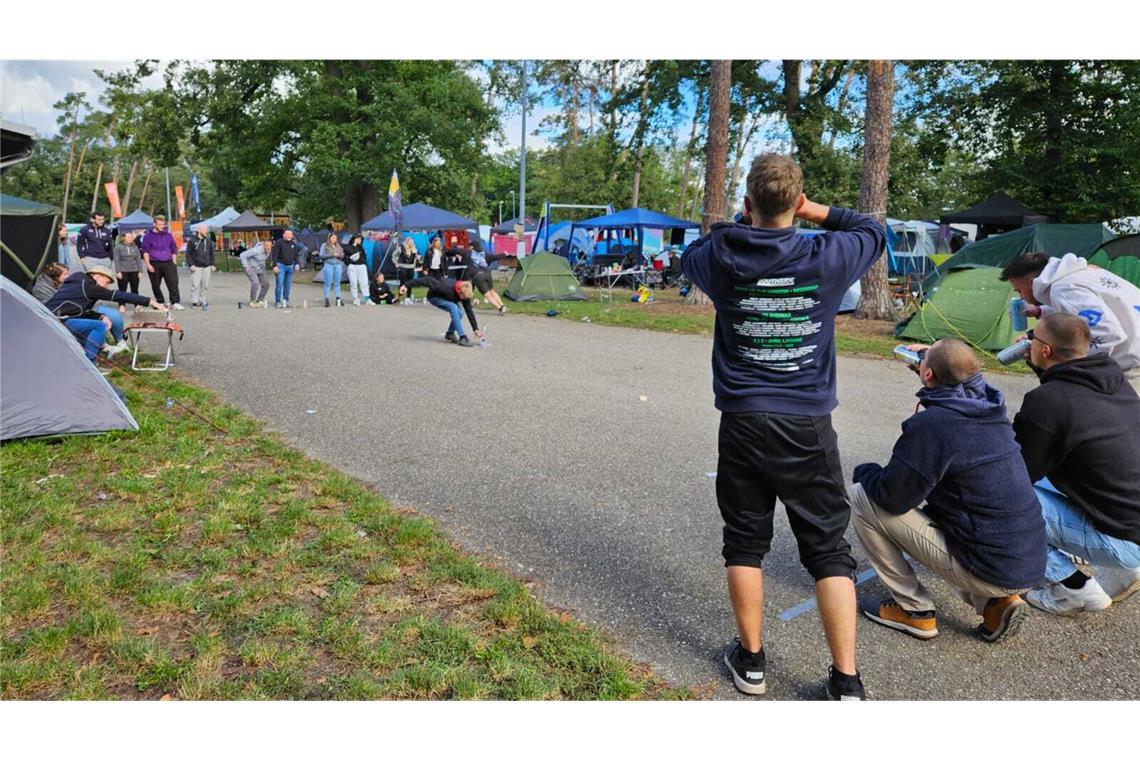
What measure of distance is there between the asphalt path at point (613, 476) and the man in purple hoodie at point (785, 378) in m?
0.49

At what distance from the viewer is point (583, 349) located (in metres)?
11.2

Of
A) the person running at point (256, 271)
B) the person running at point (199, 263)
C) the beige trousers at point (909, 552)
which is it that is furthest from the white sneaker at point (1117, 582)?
the person running at point (199, 263)

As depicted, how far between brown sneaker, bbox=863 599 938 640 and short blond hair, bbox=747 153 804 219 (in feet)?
6.09

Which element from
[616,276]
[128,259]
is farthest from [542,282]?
[128,259]

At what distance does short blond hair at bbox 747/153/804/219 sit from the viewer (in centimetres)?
243

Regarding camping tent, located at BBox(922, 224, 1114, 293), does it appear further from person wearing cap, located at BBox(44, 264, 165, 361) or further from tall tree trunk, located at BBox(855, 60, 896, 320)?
person wearing cap, located at BBox(44, 264, 165, 361)

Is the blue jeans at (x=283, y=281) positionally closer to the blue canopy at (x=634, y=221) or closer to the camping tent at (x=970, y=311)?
the blue canopy at (x=634, y=221)

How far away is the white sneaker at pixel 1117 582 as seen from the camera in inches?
128

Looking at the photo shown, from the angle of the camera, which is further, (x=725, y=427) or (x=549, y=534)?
(x=549, y=534)

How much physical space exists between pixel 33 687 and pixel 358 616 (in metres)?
1.18

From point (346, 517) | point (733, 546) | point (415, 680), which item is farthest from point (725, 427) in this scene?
point (346, 517)

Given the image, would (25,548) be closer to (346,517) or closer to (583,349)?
(346,517)

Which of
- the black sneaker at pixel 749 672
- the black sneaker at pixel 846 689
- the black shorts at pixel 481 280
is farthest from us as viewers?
the black shorts at pixel 481 280

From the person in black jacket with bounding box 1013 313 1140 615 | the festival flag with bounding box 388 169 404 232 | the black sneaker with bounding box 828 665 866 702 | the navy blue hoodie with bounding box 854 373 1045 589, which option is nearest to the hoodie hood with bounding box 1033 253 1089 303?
the person in black jacket with bounding box 1013 313 1140 615
